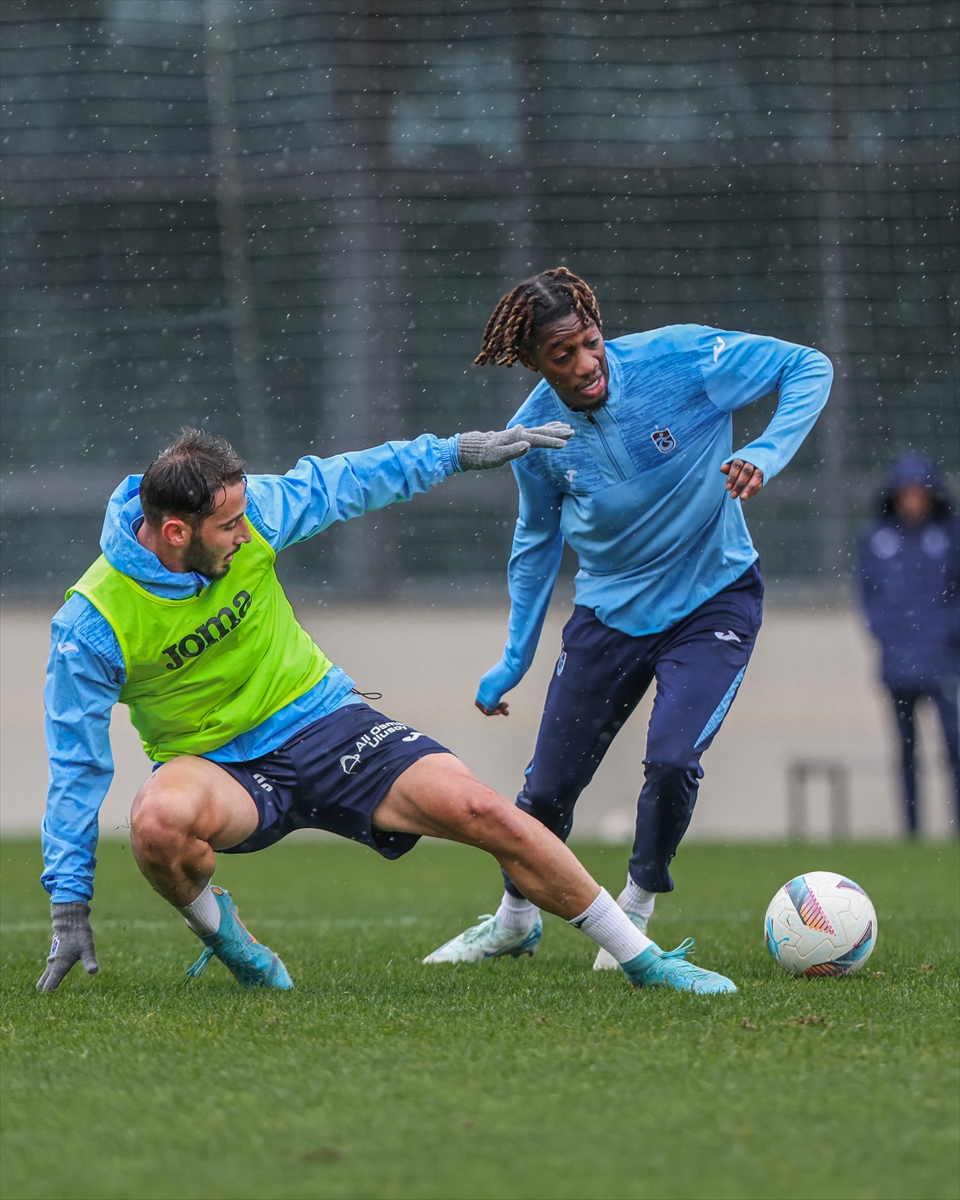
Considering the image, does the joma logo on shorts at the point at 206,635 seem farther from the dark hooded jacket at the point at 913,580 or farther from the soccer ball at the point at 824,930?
the dark hooded jacket at the point at 913,580

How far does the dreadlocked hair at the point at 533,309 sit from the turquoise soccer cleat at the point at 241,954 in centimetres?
152

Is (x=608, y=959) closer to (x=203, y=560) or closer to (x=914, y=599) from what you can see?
(x=203, y=560)

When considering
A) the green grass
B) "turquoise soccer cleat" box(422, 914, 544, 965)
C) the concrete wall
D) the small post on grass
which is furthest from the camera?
the small post on grass

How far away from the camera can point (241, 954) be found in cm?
386

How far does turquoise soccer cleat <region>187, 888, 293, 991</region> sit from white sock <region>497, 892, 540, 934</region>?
0.77 meters

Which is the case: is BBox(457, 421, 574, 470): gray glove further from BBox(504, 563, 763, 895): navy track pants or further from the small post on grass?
the small post on grass

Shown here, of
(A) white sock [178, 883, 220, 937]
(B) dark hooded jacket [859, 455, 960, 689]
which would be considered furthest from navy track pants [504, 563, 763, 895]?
(B) dark hooded jacket [859, 455, 960, 689]

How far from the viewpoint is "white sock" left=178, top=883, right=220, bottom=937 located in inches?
147

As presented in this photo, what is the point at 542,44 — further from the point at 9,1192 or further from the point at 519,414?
the point at 9,1192

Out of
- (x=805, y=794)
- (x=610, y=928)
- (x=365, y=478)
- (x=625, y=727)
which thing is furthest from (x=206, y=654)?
(x=805, y=794)

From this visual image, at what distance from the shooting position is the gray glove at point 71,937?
3.60 m

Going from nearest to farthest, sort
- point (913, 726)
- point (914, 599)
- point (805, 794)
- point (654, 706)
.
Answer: point (654, 706)
point (913, 726)
point (914, 599)
point (805, 794)

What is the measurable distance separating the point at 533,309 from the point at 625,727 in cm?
693

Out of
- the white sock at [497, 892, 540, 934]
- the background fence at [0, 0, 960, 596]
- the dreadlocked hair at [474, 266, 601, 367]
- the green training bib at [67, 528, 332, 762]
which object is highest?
the background fence at [0, 0, 960, 596]
